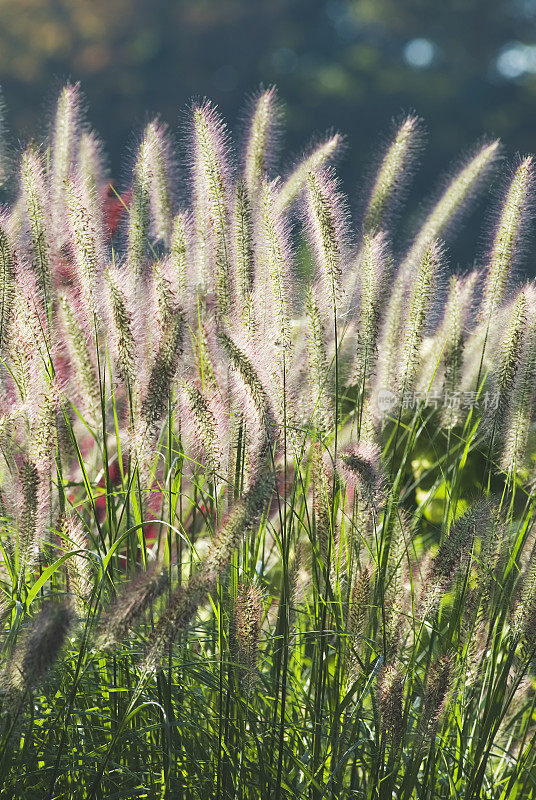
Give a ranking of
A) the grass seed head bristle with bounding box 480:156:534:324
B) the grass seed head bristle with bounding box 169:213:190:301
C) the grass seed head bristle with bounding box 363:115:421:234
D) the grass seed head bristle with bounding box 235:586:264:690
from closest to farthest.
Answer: the grass seed head bristle with bounding box 235:586:264:690
the grass seed head bristle with bounding box 169:213:190:301
the grass seed head bristle with bounding box 480:156:534:324
the grass seed head bristle with bounding box 363:115:421:234

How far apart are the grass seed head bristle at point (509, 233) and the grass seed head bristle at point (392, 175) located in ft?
0.92

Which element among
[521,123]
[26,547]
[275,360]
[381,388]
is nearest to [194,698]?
[26,547]

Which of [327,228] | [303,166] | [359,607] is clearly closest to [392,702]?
[359,607]

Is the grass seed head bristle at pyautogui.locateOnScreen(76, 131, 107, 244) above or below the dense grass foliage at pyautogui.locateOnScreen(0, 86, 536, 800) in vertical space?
above

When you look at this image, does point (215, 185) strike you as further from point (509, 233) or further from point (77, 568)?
point (77, 568)

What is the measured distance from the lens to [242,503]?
0.99 m

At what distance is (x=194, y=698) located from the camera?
1.35 meters

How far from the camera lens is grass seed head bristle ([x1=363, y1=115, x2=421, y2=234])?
189cm

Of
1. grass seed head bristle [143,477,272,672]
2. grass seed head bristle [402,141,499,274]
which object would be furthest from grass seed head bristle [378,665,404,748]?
grass seed head bristle [402,141,499,274]

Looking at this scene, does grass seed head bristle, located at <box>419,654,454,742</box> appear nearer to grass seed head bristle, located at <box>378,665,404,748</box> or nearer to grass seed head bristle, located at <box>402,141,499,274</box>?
grass seed head bristle, located at <box>378,665,404,748</box>

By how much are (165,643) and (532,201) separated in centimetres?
121

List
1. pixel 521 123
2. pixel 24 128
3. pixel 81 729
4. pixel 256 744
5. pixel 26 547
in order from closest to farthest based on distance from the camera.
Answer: pixel 26 547
pixel 256 744
pixel 81 729
pixel 24 128
pixel 521 123

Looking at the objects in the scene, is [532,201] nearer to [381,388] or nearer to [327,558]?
[381,388]

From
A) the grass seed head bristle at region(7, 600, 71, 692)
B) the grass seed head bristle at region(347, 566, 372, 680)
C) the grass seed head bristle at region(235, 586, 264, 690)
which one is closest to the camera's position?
the grass seed head bristle at region(7, 600, 71, 692)
